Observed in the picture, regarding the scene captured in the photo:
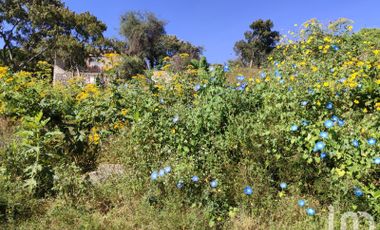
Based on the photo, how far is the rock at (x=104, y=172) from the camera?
327 cm

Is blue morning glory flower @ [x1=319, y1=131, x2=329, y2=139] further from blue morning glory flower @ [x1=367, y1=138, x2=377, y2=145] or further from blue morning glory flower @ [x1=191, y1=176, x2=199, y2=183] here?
blue morning glory flower @ [x1=191, y1=176, x2=199, y2=183]

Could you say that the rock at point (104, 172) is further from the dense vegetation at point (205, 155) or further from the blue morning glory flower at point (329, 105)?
the blue morning glory flower at point (329, 105)

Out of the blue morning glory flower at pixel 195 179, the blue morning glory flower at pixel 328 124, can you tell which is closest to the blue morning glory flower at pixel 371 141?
the blue morning glory flower at pixel 328 124

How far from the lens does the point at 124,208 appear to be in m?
2.89

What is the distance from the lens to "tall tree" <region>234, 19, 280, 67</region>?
27734 millimetres

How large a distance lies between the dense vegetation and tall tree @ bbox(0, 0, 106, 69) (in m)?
19.1

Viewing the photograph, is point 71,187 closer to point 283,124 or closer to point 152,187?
point 152,187

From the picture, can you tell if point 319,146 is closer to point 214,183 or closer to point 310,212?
point 310,212

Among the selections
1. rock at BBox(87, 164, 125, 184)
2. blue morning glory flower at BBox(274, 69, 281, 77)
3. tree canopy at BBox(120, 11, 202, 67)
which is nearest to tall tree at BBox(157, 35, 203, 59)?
tree canopy at BBox(120, 11, 202, 67)

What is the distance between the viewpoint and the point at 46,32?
22.2 m

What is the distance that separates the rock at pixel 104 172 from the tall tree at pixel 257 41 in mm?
24659

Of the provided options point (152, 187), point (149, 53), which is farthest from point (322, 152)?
point (149, 53)

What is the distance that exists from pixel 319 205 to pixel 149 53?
85.7 feet

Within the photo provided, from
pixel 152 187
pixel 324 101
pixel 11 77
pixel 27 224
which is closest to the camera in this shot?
pixel 27 224
